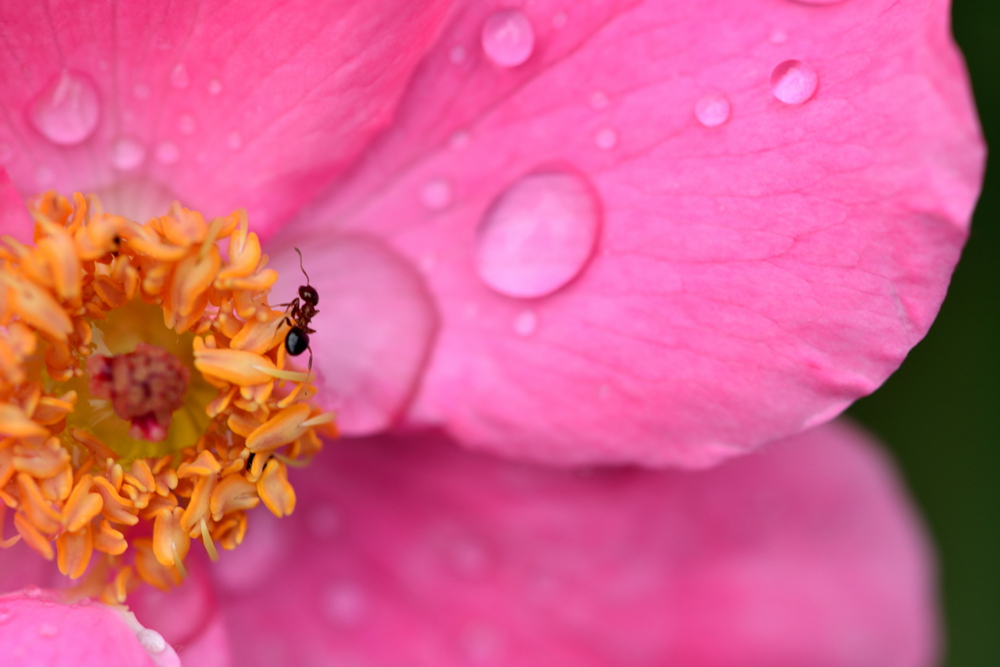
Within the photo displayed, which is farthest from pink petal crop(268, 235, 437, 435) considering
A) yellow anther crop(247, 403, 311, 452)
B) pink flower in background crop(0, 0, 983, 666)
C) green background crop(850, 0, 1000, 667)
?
green background crop(850, 0, 1000, 667)

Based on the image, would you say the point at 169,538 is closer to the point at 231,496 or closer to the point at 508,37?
the point at 231,496

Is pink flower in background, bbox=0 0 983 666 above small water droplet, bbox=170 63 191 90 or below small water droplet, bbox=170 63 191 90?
below

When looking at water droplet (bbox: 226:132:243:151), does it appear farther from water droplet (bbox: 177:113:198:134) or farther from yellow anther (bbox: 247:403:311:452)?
yellow anther (bbox: 247:403:311:452)

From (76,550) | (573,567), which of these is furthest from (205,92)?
(573,567)

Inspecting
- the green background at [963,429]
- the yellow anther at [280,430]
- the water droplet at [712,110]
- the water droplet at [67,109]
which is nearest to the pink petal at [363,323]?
the yellow anther at [280,430]

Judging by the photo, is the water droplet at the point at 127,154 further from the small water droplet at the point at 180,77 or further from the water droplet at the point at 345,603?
the water droplet at the point at 345,603

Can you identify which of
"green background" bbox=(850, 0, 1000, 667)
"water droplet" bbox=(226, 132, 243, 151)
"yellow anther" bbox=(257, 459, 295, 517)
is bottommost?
"green background" bbox=(850, 0, 1000, 667)
